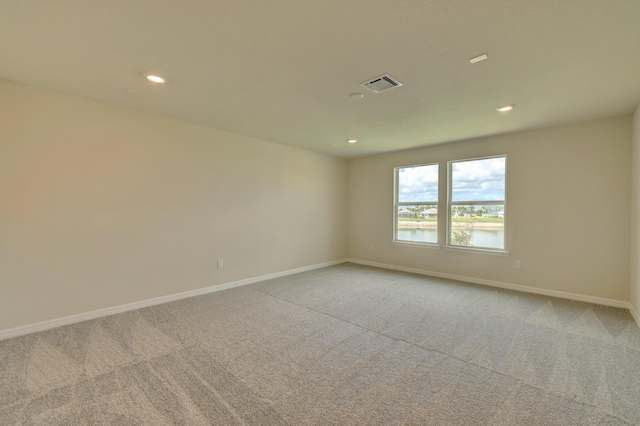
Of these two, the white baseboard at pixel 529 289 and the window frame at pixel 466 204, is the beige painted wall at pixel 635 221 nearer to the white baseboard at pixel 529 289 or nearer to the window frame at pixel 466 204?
the white baseboard at pixel 529 289

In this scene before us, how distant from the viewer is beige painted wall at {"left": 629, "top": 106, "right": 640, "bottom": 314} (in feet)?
10.2

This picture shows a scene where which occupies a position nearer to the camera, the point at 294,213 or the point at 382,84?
the point at 382,84

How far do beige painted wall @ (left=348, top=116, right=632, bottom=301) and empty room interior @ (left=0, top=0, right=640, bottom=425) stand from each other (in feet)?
0.09

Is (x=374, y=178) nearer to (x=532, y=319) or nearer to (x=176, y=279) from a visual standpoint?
(x=532, y=319)

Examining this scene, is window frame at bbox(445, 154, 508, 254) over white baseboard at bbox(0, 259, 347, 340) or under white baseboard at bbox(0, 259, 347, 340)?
over

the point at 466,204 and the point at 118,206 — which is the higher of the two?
the point at 466,204

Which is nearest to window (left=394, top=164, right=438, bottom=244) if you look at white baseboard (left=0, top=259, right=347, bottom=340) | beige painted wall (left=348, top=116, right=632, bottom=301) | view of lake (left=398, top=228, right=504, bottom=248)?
view of lake (left=398, top=228, right=504, bottom=248)

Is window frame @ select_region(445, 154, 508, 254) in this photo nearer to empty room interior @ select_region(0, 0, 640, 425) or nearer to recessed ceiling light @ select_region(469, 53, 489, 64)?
empty room interior @ select_region(0, 0, 640, 425)

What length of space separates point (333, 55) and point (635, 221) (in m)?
4.11

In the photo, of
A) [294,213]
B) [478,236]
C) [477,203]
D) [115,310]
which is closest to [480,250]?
[478,236]

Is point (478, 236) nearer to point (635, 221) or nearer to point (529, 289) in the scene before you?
point (529, 289)

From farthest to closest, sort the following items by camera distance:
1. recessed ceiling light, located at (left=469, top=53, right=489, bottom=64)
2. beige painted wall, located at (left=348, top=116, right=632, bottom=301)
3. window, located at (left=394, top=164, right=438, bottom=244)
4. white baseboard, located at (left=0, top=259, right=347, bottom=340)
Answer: window, located at (left=394, top=164, right=438, bottom=244), beige painted wall, located at (left=348, top=116, right=632, bottom=301), white baseboard, located at (left=0, top=259, right=347, bottom=340), recessed ceiling light, located at (left=469, top=53, right=489, bottom=64)

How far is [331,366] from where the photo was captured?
2.22 m

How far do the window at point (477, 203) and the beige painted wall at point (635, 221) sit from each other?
4.59 feet
